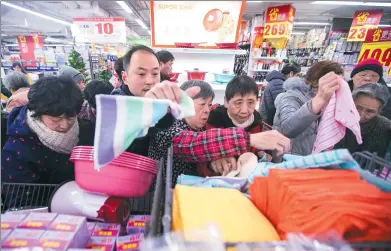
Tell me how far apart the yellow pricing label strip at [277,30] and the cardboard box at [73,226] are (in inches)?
323

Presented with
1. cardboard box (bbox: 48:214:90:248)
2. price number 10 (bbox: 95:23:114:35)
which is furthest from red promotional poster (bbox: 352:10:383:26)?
cardboard box (bbox: 48:214:90:248)

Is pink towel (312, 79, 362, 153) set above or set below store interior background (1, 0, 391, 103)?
below

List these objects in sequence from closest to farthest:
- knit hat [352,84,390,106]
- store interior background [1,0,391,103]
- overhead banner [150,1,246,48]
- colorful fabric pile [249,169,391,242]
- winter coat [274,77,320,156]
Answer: colorful fabric pile [249,169,391,242] < winter coat [274,77,320,156] < knit hat [352,84,390,106] < overhead banner [150,1,246,48] < store interior background [1,0,391,103]

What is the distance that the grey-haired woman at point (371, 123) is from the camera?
1.58 meters

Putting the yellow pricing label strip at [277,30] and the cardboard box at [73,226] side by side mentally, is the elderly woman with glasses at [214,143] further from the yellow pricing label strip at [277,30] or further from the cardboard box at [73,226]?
the yellow pricing label strip at [277,30]

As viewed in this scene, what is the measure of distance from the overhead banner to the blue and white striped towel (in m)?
2.91

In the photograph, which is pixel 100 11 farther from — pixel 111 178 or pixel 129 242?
pixel 129 242

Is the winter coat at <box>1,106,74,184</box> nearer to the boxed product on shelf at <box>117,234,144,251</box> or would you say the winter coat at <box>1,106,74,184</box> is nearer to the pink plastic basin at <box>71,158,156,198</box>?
the pink plastic basin at <box>71,158,156,198</box>

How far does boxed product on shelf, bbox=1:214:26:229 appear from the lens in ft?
2.33

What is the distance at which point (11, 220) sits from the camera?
738 mm

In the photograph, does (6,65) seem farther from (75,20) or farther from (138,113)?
(138,113)

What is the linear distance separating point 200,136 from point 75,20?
9.94 metres

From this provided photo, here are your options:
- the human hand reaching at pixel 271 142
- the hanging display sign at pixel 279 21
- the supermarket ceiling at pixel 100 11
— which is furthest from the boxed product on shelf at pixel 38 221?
the hanging display sign at pixel 279 21

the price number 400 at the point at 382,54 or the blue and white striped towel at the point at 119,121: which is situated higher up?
the price number 400 at the point at 382,54
